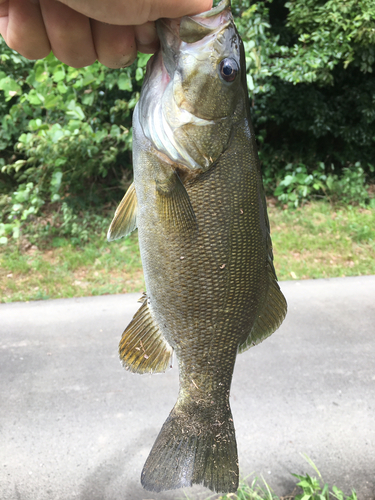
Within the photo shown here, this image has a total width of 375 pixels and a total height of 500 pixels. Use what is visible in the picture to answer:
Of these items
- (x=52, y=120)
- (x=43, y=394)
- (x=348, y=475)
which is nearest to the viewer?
(x=348, y=475)

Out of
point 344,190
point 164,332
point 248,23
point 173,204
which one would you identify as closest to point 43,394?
point 164,332

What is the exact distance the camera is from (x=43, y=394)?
281cm

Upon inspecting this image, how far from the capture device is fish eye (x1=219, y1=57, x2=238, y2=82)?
105cm

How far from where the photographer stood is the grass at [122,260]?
410cm

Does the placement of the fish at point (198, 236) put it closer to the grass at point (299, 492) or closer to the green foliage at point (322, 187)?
the grass at point (299, 492)

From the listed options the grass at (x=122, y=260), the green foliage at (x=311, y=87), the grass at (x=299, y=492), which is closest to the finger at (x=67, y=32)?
the grass at (x=299, y=492)

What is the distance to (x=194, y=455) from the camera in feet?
4.13

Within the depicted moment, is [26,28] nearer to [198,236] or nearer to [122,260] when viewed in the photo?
[198,236]

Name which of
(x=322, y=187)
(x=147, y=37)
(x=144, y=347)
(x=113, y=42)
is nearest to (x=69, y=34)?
(x=113, y=42)

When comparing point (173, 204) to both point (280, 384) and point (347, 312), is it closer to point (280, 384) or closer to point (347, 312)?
point (280, 384)

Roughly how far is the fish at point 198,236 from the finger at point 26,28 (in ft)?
1.48

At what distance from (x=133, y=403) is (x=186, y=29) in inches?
98.5

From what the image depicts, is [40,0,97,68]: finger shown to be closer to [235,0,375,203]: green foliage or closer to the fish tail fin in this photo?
the fish tail fin

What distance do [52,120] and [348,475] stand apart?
14.8ft
